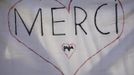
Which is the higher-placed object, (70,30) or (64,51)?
(70,30)

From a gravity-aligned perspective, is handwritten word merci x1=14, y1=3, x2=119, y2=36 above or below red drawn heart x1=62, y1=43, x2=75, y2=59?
above

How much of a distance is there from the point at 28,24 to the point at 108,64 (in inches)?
17.6

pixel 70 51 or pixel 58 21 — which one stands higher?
pixel 58 21

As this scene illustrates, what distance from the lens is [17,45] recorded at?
1562 millimetres

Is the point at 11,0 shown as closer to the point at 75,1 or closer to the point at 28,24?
the point at 28,24

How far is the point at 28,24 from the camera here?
1.55 m

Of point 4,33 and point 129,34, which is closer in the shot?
point 129,34

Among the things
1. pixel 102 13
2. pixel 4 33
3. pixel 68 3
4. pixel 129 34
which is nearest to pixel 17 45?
pixel 4 33

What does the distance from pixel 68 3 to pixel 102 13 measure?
17 centimetres

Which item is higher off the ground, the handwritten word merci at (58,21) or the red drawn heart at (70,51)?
the handwritten word merci at (58,21)

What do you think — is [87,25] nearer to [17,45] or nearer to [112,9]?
[112,9]

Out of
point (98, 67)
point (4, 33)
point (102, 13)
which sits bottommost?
point (98, 67)

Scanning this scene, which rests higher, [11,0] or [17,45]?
[11,0]

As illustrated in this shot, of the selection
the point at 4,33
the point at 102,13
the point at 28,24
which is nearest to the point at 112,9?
the point at 102,13
